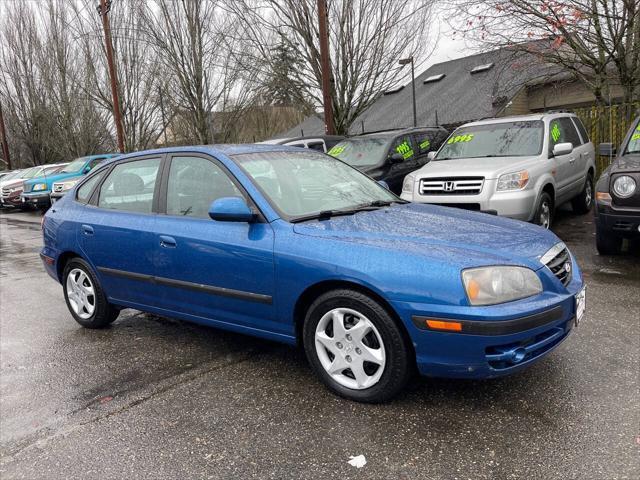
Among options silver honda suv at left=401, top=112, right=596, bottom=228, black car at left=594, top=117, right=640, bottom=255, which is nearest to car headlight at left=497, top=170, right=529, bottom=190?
silver honda suv at left=401, top=112, right=596, bottom=228

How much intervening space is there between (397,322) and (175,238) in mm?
1720

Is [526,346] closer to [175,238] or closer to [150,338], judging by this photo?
[175,238]

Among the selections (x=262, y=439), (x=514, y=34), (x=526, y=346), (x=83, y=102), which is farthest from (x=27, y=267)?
(x=83, y=102)

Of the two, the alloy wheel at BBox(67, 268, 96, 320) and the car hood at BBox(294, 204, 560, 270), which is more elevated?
the car hood at BBox(294, 204, 560, 270)

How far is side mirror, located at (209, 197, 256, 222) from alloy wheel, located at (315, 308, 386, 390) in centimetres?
79

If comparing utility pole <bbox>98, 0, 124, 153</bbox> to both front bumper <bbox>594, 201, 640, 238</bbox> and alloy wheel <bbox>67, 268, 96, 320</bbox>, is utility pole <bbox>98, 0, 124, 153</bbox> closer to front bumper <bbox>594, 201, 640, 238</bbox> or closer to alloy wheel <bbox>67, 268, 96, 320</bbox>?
alloy wheel <bbox>67, 268, 96, 320</bbox>

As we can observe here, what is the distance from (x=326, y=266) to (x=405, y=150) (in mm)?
7217

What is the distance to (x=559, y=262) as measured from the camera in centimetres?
310

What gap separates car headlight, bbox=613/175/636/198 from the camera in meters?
5.31

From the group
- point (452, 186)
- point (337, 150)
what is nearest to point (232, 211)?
point (452, 186)

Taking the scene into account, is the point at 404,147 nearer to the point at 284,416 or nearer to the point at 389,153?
the point at 389,153

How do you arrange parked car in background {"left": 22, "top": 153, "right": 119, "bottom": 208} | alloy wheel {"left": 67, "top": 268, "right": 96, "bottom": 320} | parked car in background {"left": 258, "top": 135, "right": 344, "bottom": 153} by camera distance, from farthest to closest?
parked car in background {"left": 22, "top": 153, "right": 119, "bottom": 208}, parked car in background {"left": 258, "top": 135, "right": 344, "bottom": 153}, alloy wheel {"left": 67, "top": 268, "right": 96, "bottom": 320}

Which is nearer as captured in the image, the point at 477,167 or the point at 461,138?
the point at 477,167

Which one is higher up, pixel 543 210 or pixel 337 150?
pixel 337 150
